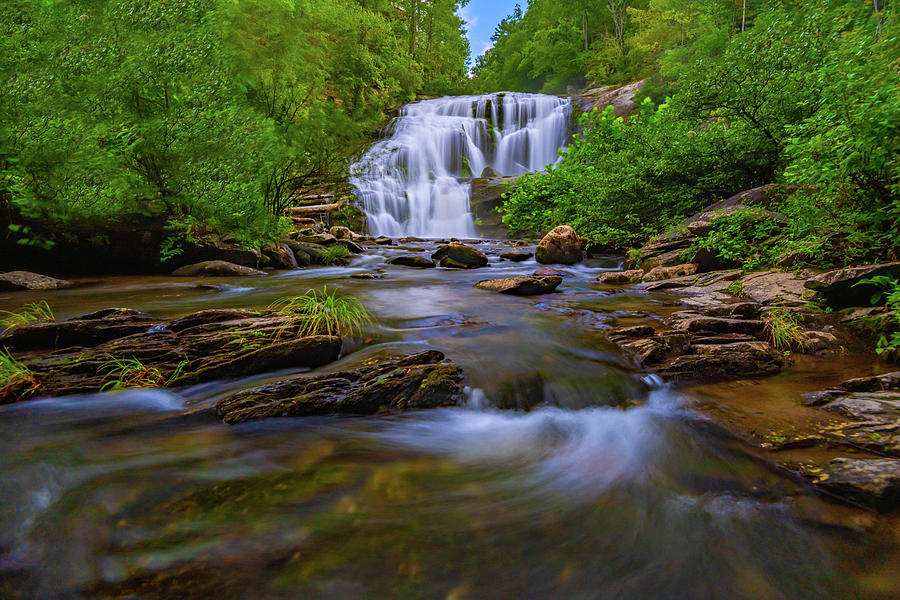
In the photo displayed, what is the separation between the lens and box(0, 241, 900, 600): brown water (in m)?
1.75

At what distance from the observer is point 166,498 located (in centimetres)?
216

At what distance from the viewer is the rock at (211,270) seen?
9.64m

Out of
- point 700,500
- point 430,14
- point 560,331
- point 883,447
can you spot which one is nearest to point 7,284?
point 560,331

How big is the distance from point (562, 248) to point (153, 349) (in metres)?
10.5

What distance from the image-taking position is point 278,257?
1160 centimetres

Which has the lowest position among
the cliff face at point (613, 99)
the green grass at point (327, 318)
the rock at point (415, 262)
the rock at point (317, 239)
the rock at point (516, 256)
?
the green grass at point (327, 318)

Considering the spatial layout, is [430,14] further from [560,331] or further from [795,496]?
[795,496]

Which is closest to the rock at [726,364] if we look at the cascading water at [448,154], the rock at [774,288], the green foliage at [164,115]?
the rock at [774,288]

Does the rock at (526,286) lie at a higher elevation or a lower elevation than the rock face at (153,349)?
higher

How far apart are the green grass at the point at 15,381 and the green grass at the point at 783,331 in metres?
7.08

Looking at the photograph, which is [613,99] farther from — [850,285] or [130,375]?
[130,375]

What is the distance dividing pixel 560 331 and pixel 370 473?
353 cm

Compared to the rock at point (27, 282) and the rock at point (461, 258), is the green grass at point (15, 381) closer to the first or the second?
the rock at point (27, 282)

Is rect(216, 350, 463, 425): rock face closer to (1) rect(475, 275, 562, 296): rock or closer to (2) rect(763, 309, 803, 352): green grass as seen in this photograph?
(2) rect(763, 309, 803, 352): green grass
